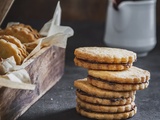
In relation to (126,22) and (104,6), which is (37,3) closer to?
(104,6)

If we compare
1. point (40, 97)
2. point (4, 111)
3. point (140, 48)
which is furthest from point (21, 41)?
point (140, 48)

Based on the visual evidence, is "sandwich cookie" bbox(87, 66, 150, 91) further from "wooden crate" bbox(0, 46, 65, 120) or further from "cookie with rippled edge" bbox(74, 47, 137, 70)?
"wooden crate" bbox(0, 46, 65, 120)

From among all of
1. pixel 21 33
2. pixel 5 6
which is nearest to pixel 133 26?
pixel 21 33

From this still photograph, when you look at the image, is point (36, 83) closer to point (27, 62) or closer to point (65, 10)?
point (27, 62)

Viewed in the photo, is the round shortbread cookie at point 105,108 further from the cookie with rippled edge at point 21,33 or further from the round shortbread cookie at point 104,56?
the cookie with rippled edge at point 21,33

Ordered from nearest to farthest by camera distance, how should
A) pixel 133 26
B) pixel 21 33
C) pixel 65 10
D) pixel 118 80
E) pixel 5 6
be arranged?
1. pixel 118 80
2. pixel 5 6
3. pixel 21 33
4. pixel 133 26
5. pixel 65 10
